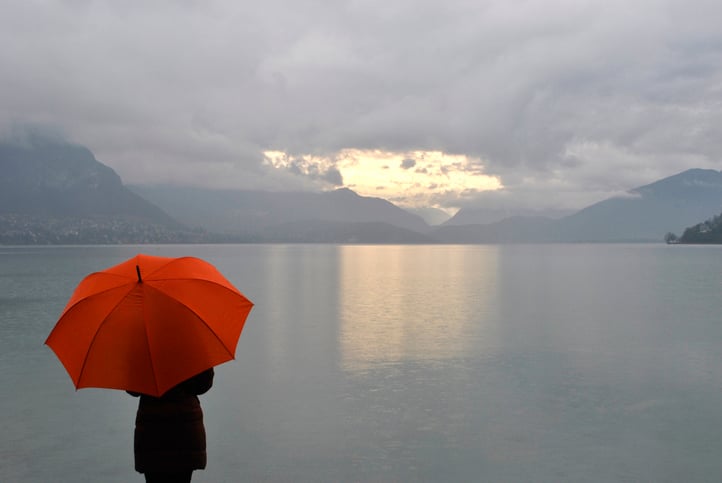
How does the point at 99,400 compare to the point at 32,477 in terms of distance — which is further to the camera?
the point at 99,400

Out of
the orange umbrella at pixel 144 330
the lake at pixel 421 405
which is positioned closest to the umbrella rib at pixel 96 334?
the orange umbrella at pixel 144 330

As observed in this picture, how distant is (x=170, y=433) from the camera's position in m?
5.82

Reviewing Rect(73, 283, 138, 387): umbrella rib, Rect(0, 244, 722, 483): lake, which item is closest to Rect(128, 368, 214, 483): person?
Rect(73, 283, 138, 387): umbrella rib

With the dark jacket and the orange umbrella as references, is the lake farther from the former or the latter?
the orange umbrella

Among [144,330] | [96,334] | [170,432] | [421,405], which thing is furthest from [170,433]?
[421,405]

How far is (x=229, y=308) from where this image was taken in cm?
622

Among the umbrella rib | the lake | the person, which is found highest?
the umbrella rib

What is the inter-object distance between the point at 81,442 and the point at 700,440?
13.2m

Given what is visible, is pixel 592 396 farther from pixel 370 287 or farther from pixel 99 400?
pixel 370 287

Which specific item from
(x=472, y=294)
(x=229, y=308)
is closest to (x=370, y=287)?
(x=472, y=294)

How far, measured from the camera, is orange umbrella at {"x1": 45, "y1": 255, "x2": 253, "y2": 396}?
18.7 ft

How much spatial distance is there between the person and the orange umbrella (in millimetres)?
242

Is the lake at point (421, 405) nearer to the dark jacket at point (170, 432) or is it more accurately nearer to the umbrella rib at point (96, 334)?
the dark jacket at point (170, 432)

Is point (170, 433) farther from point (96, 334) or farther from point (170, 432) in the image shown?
point (96, 334)
